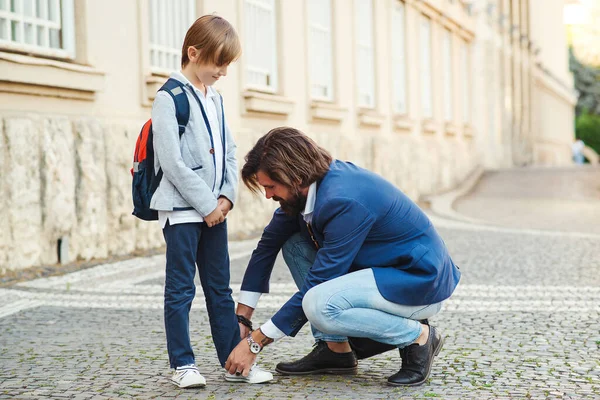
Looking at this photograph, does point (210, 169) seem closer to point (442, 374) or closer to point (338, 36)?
point (442, 374)

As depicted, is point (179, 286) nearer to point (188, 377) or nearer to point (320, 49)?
point (188, 377)

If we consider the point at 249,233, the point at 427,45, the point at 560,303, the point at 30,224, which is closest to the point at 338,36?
the point at 249,233

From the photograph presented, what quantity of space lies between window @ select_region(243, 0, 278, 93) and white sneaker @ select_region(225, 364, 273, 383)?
8365 mm

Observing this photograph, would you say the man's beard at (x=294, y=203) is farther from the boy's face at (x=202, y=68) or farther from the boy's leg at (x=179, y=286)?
the boy's face at (x=202, y=68)

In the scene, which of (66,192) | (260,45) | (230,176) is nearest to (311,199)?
(230,176)

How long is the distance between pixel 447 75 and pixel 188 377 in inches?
808

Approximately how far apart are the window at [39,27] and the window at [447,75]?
15588 mm

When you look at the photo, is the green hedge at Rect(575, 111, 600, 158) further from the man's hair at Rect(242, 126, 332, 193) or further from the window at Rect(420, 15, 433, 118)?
the man's hair at Rect(242, 126, 332, 193)

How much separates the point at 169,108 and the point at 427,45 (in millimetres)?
18426

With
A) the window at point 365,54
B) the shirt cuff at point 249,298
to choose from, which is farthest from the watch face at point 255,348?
the window at point 365,54

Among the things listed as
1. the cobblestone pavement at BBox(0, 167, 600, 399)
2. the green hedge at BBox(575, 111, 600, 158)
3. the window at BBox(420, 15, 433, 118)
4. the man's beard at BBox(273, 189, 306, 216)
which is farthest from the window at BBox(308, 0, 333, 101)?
the green hedge at BBox(575, 111, 600, 158)

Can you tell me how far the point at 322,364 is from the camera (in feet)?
14.7

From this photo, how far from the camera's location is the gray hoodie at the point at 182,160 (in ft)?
13.4

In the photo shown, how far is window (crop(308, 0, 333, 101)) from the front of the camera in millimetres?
14945
